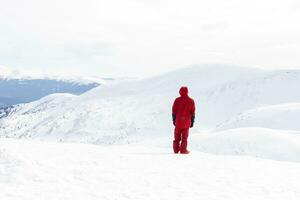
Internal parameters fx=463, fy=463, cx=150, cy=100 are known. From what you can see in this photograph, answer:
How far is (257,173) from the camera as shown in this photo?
1141 centimetres

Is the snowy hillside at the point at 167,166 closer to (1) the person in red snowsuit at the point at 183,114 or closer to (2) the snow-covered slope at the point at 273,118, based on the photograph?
(2) the snow-covered slope at the point at 273,118

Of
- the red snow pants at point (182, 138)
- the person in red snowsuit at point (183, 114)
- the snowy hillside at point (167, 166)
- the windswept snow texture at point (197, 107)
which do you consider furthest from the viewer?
the windswept snow texture at point (197, 107)

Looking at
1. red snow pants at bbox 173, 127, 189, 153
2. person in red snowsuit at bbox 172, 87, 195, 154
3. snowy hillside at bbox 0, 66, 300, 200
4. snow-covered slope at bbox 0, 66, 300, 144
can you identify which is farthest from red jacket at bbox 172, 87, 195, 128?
snow-covered slope at bbox 0, 66, 300, 144

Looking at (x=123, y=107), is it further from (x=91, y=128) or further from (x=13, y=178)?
(x=13, y=178)

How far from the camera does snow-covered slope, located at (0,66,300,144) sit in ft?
Result: 229

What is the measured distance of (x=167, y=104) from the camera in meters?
81.2

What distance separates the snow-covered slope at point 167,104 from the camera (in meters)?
69.9

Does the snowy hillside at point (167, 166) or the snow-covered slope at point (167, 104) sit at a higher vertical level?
the snow-covered slope at point (167, 104)

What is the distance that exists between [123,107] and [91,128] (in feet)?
44.8

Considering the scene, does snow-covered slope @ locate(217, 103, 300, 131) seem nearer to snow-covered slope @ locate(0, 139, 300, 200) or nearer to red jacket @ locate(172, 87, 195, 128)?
red jacket @ locate(172, 87, 195, 128)

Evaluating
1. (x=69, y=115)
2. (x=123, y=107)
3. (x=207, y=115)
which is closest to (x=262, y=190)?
(x=207, y=115)

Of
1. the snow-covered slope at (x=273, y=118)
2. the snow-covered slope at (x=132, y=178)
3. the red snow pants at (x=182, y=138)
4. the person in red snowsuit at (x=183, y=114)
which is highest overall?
the snow-covered slope at (x=273, y=118)

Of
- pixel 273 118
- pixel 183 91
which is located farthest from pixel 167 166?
pixel 273 118

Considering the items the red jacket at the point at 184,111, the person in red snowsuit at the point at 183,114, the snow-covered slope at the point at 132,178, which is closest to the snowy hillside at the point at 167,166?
the snow-covered slope at the point at 132,178
